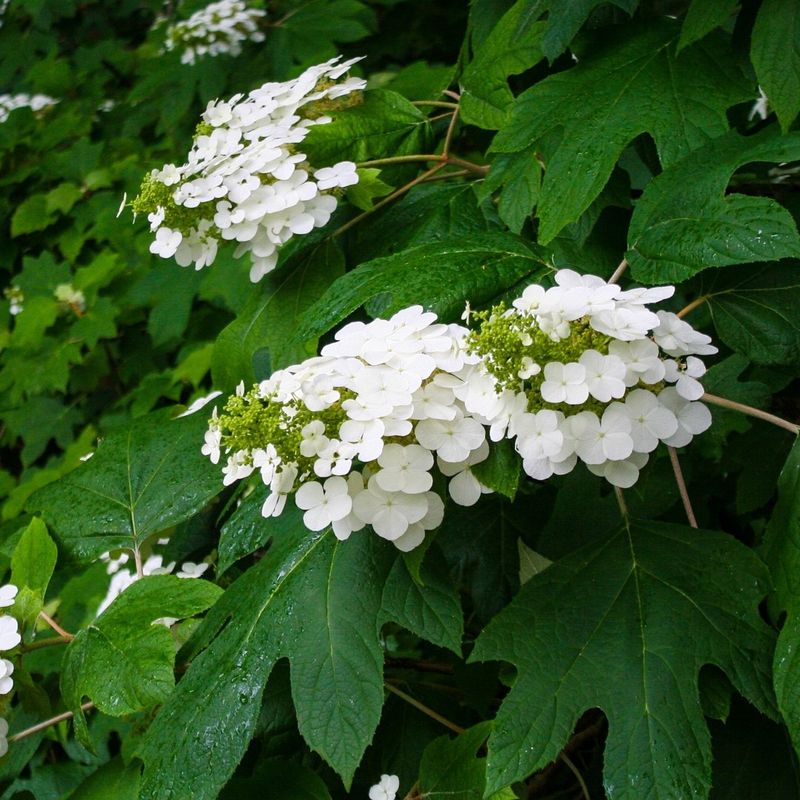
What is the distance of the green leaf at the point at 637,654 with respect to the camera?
94 centimetres

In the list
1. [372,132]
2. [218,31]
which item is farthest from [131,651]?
[218,31]

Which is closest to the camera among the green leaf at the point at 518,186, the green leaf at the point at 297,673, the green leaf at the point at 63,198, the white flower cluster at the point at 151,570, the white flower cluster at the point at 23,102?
the green leaf at the point at 297,673

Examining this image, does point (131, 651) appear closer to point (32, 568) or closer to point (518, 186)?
point (32, 568)

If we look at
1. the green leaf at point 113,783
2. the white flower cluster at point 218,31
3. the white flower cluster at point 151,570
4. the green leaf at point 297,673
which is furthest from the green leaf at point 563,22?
the white flower cluster at point 218,31

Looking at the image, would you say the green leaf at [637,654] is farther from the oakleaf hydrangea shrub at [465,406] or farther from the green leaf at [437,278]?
the green leaf at [437,278]

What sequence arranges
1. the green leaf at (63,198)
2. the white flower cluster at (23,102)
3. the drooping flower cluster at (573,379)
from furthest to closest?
the white flower cluster at (23,102) → the green leaf at (63,198) → the drooping flower cluster at (573,379)

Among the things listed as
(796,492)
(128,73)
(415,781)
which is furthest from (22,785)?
(128,73)

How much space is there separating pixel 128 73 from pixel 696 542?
4.25 metres

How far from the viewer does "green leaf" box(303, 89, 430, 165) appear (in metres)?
1.38

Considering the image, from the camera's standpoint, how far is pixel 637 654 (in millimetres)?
1001

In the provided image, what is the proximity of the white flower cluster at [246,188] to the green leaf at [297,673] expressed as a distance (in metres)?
0.47

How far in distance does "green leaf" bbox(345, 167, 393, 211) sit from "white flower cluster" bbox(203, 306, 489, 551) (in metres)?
0.48

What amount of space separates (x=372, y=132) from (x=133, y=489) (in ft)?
2.21

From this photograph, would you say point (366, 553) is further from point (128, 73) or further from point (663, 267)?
point (128, 73)
